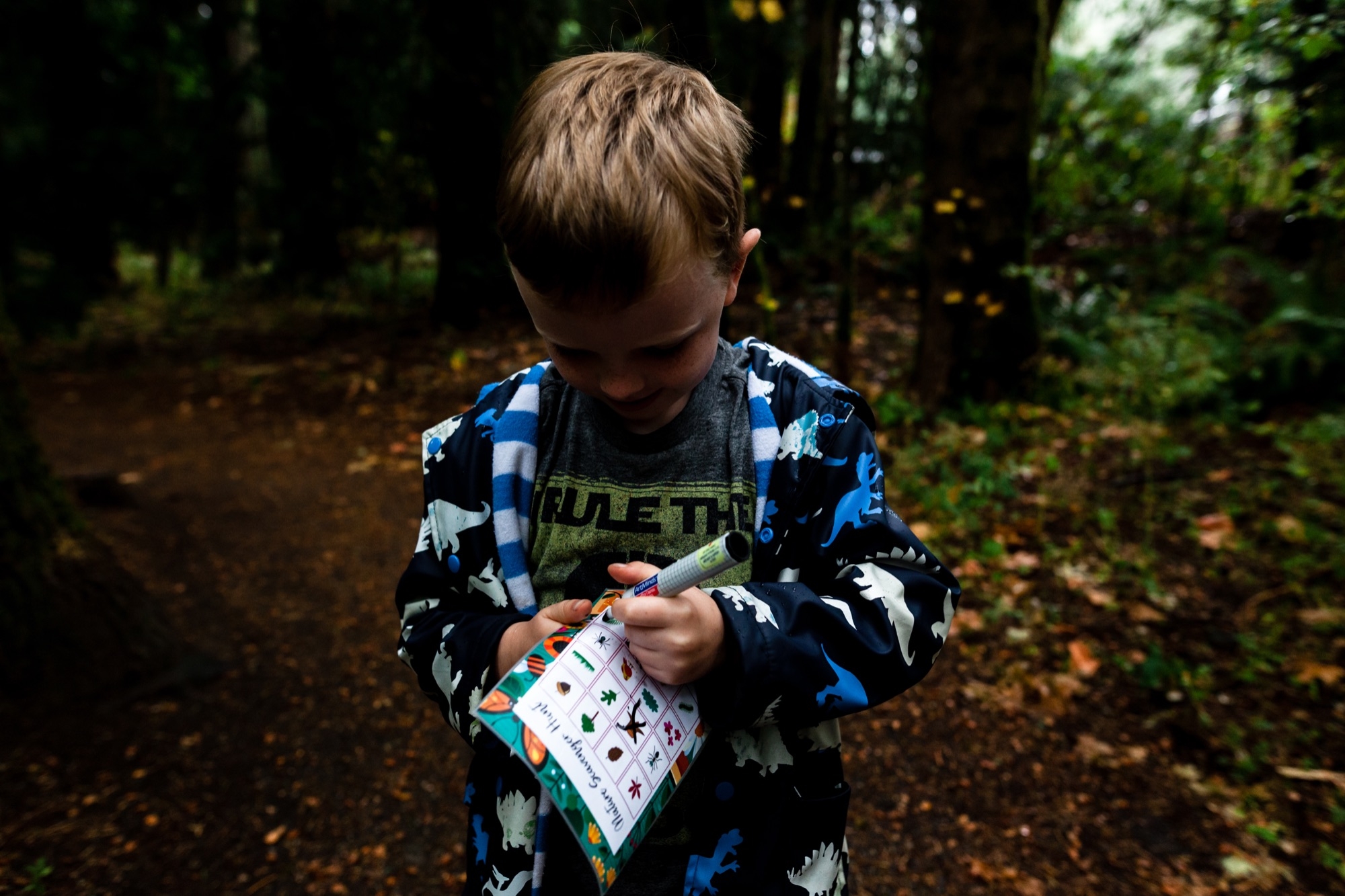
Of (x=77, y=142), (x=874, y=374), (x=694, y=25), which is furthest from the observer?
(x=77, y=142)

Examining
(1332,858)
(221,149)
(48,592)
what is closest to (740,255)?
(1332,858)

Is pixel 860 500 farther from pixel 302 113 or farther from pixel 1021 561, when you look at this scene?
pixel 302 113

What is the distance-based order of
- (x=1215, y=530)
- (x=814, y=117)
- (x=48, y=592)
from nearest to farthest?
(x=48, y=592) < (x=1215, y=530) < (x=814, y=117)

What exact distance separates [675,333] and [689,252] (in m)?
0.12

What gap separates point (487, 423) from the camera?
1.32 metres

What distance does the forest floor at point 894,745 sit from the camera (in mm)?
2469

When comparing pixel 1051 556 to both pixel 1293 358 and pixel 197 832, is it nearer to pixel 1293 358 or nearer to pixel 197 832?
pixel 1293 358

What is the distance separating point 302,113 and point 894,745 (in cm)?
997

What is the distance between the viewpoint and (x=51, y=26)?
10.0m

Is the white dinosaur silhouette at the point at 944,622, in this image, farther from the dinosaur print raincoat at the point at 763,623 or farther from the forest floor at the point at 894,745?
the forest floor at the point at 894,745

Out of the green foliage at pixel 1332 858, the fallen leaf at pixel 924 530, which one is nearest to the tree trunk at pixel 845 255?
the fallen leaf at pixel 924 530

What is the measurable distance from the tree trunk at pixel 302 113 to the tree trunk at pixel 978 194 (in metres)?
7.13

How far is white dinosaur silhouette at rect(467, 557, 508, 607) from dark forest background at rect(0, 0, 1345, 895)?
3.23ft

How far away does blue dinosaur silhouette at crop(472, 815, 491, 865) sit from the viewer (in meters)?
1.28
